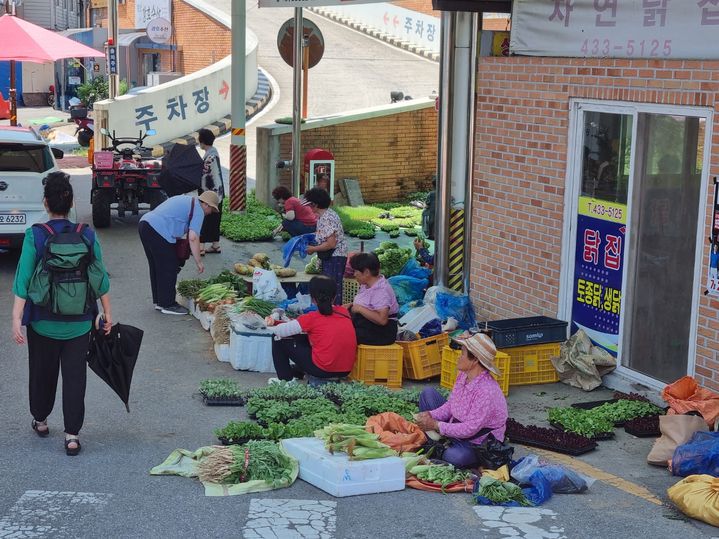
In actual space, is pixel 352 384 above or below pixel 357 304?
below

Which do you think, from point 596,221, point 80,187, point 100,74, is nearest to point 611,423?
point 596,221

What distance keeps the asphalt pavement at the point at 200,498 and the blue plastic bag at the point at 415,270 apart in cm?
342

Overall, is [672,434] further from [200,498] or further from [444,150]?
[444,150]

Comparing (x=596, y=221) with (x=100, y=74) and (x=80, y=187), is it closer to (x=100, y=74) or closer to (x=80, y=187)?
(x=80, y=187)

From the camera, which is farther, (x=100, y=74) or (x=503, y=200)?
(x=100, y=74)

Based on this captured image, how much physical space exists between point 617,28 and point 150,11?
3791 cm

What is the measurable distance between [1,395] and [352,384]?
3.02 metres

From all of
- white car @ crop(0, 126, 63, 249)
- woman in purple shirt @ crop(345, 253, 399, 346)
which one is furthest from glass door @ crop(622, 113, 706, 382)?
white car @ crop(0, 126, 63, 249)

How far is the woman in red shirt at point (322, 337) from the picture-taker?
31.1 feet

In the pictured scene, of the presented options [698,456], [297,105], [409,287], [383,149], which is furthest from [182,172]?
[698,456]

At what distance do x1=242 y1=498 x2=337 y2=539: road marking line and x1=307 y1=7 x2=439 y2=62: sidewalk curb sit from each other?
1322 inches

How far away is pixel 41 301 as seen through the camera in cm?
749

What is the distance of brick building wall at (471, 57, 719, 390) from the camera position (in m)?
9.84

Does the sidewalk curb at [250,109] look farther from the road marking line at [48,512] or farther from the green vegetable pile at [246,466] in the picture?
the road marking line at [48,512]
